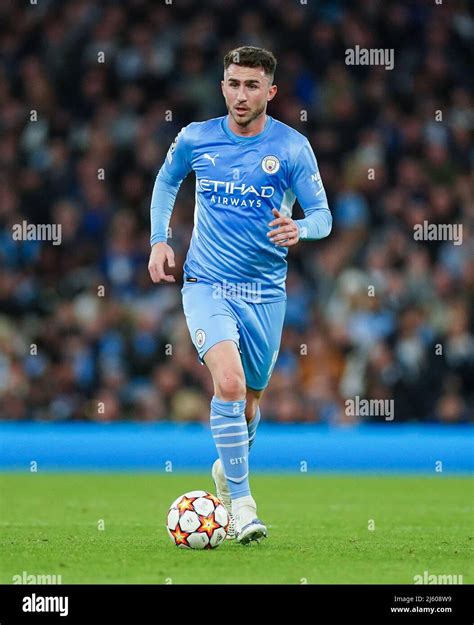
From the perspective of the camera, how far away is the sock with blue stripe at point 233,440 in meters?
7.56

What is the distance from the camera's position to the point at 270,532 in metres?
8.48

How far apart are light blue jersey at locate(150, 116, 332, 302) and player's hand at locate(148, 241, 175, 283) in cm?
23

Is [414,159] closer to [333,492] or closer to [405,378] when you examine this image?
[405,378]

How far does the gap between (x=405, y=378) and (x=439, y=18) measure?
6352 millimetres

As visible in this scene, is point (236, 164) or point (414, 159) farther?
point (414, 159)

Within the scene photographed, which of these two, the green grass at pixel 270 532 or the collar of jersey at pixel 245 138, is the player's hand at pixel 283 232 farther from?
the green grass at pixel 270 532

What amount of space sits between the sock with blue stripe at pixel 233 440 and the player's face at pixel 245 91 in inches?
67.9

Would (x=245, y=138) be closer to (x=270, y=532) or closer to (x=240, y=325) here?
(x=240, y=325)

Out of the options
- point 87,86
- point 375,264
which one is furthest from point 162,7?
point 375,264

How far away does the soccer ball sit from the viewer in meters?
7.49

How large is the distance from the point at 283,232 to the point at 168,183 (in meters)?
1.35

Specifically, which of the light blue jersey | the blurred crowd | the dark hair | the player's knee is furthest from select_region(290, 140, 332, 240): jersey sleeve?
the blurred crowd

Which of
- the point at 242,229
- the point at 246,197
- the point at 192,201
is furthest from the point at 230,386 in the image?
the point at 192,201

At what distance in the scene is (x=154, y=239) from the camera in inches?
325
